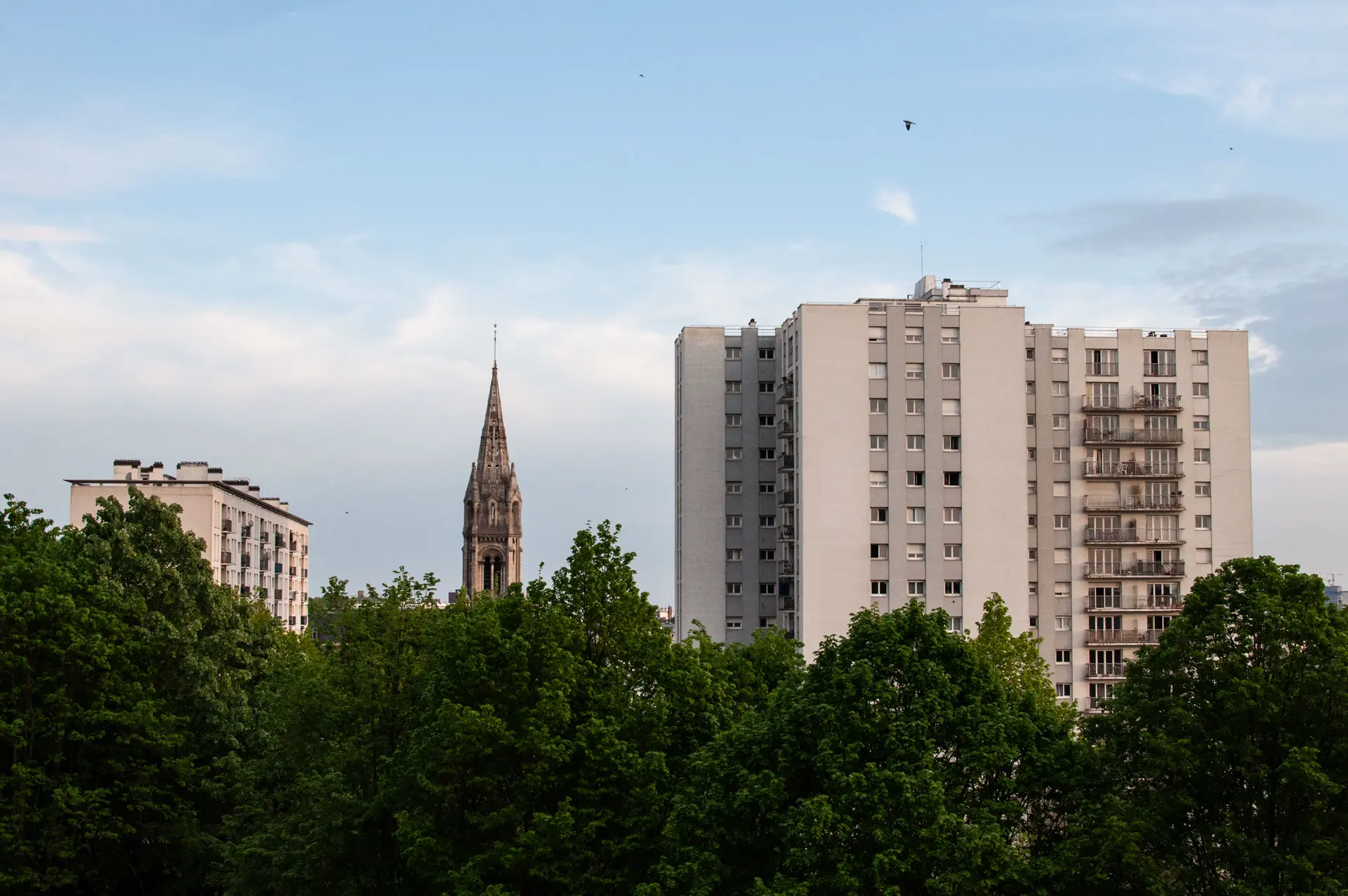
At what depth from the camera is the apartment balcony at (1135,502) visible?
8875 cm

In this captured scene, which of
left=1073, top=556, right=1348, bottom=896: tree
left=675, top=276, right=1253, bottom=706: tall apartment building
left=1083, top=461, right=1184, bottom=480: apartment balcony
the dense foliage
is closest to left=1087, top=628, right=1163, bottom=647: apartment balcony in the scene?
left=675, top=276, right=1253, bottom=706: tall apartment building

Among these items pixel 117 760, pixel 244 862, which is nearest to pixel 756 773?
pixel 244 862

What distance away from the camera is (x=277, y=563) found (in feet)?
412

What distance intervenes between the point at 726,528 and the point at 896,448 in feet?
45.3

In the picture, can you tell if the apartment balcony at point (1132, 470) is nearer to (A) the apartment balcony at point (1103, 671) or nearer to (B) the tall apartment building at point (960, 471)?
(B) the tall apartment building at point (960, 471)

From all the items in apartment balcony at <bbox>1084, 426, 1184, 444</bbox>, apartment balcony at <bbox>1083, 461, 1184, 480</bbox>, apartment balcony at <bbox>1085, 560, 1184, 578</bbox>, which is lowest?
apartment balcony at <bbox>1085, 560, 1184, 578</bbox>

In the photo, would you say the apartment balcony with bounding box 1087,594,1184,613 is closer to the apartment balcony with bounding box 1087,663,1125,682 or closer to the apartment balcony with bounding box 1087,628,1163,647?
the apartment balcony with bounding box 1087,628,1163,647

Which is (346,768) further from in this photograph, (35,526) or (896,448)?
(896,448)

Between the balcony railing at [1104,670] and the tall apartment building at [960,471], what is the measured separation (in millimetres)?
138

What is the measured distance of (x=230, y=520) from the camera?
4264 inches

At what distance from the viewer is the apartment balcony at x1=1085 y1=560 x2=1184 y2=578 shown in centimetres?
8825

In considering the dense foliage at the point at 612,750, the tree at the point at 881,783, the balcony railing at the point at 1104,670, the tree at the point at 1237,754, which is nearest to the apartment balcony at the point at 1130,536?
the balcony railing at the point at 1104,670

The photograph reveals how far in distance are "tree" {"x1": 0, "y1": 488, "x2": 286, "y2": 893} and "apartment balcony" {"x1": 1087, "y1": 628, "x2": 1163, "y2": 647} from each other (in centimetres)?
5496

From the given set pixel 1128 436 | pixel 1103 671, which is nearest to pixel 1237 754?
pixel 1103 671
